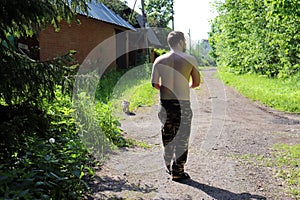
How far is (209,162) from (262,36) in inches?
564

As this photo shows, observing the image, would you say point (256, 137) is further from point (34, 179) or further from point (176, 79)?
point (34, 179)

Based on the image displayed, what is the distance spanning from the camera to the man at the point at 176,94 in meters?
4.37

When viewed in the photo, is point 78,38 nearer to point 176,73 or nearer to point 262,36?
point 262,36

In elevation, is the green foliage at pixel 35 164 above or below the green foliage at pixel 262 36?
below

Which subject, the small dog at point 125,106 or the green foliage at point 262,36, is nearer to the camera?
the small dog at point 125,106

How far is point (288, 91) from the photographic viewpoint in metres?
12.9

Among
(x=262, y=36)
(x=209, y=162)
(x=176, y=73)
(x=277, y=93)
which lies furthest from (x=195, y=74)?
(x=262, y=36)

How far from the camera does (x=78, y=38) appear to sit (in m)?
15.7

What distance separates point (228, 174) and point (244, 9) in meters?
18.0

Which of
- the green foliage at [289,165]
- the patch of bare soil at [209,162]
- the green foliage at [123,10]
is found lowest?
the green foliage at [289,165]

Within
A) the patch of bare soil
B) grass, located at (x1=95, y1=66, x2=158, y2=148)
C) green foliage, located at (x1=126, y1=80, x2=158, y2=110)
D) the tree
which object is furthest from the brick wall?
the tree

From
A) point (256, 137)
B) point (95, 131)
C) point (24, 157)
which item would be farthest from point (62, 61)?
point (256, 137)

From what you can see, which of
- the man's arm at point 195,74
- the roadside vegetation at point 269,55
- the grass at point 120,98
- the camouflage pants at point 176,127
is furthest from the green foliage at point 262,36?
the camouflage pants at point 176,127

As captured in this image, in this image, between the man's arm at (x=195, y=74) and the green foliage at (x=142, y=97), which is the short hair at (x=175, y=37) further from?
the green foliage at (x=142, y=97)
